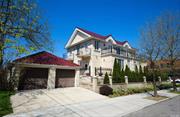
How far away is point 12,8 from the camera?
10258mm

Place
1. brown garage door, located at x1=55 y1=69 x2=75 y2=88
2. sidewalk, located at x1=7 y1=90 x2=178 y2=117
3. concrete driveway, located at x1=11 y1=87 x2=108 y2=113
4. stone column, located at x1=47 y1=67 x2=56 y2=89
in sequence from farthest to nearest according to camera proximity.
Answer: brown garage door, located at x1=55 y1=69 x2=75 y2=88 < stone column, located at x1=47 y1=67 x2=56 y2=89 < concrete driveway, located at x1=11 y1=87 x2=108 y2=113 < sidewalk, located at x1=7 y1=90 x2=178 y2=117

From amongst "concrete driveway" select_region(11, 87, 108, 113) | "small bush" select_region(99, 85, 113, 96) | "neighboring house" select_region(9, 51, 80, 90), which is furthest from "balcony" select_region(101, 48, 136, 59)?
"concrete driveway" select_region(11, 87, 108, 113)

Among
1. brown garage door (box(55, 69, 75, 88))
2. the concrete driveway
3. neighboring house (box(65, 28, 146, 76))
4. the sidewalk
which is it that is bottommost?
the sidewalk

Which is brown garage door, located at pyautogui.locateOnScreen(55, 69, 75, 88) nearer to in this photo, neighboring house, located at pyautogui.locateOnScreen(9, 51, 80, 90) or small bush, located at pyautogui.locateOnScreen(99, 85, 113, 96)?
neighboring house, located at pyautogui.locateOnScreen(9, 51, 80, 90)

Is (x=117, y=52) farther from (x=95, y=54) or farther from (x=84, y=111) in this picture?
(x=84, y=111)

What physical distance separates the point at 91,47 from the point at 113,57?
451 cm

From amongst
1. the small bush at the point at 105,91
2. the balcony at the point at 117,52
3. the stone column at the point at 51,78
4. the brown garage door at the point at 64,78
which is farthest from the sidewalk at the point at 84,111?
the balcony at the point at 117,52

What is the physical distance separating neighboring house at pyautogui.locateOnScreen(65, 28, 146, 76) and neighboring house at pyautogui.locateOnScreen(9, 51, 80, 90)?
253 inches

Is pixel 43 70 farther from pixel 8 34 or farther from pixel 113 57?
pixel 113 57

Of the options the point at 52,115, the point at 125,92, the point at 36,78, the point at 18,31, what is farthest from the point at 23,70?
the point at 125,92

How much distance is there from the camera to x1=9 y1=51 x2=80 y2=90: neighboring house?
12.5 meters

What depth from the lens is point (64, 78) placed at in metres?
16.0

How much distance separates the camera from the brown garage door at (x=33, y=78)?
12.8 metres

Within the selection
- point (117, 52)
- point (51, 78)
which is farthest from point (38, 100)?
point (117, 52)
